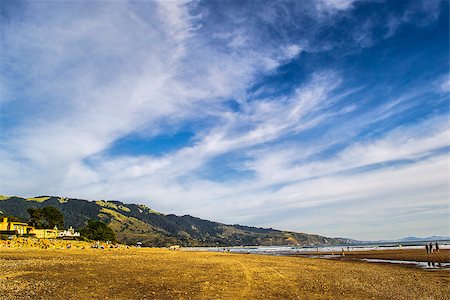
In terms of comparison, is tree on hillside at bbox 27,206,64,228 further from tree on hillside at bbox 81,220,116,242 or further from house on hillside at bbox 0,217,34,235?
house on hillside at bbox 0,217,34,235

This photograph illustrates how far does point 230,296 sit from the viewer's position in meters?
18.6

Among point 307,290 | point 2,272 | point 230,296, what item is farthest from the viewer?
point 2,272

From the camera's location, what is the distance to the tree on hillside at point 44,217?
417 ft

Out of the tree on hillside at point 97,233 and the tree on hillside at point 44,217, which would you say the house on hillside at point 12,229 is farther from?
the tree on hillside at point 97,233

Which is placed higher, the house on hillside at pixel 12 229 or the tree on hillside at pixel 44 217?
the tree on hillside at pixel 44 217

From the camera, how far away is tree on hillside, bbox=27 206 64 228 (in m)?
127

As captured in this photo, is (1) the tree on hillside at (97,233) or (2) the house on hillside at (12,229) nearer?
(2) the house on hillside at (12,229)

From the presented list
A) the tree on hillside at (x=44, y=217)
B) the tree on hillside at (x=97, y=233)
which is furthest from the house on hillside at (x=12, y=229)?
the tree on hillside at (x=97, y=233)

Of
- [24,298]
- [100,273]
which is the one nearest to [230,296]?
[24,298]

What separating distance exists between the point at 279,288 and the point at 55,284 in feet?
46.5

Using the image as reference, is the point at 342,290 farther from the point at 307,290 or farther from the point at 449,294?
the point at 449,294

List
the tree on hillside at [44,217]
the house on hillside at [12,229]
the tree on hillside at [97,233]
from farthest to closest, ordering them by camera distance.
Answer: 1. the tree on hillside at [97,233]
2. the tree on hillside at [44,217]
3. the house on hillside at [12,229]

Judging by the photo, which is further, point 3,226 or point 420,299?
point 3,226

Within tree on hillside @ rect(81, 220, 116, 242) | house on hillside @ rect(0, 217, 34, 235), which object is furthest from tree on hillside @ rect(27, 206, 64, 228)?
house on hillside @ rect(0, 217, 34, 235)
